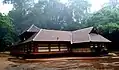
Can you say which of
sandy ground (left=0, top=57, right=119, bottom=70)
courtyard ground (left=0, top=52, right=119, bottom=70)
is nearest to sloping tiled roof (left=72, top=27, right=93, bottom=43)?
courtyard ground (left=0, top=52, right=119, bottom=70)

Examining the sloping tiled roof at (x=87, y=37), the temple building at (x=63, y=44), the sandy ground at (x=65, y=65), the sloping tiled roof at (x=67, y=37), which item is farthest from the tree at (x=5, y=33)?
the sandy ground at (x=65, y=65)

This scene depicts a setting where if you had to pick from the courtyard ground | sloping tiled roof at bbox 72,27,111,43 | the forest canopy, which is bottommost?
the courtyard ground

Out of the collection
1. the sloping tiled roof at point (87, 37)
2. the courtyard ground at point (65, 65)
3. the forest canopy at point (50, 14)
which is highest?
the forest canopy at point (50, 14)

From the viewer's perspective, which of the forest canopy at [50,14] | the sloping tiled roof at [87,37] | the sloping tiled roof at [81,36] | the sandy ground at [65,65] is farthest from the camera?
the forest canopy at [50,14]

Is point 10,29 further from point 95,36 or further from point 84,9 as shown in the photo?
point 95,36

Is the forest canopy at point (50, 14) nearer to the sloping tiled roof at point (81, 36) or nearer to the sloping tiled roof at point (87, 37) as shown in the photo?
the sloping tiled roof at point (81, 36)

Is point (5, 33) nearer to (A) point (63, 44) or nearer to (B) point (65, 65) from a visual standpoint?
(A) point (63, 44)

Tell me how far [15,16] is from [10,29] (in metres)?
12.4

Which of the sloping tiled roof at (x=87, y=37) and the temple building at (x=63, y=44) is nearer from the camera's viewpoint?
the temple building at (x=63, y=44)

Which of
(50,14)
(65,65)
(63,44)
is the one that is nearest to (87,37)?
(63,44)

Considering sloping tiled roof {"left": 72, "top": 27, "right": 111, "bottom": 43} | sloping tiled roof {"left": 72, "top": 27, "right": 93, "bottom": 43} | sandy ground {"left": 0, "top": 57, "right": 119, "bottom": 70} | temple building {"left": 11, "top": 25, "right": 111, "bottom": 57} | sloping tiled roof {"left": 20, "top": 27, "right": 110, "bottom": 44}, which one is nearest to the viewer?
sandy ground {"left": 0, "top": 57, "right": 119, "bottom": 70}

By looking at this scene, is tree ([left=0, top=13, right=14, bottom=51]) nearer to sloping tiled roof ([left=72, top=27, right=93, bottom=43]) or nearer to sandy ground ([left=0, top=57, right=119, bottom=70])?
sloping tiled roof ([left=72, top=27, right=93, bottom=43])

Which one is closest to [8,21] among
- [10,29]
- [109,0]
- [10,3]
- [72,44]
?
[10,29]

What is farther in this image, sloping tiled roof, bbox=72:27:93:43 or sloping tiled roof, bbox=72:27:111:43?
sloping tiled roof, bbox=72:27:93:43
